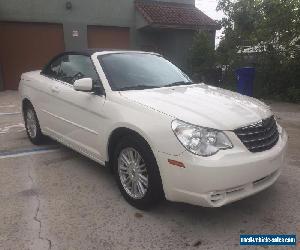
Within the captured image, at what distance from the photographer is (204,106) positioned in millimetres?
3561

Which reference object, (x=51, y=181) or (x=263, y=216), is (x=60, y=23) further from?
(x=263, y=216)

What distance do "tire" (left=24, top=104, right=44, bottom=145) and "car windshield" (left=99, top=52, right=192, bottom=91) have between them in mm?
1976

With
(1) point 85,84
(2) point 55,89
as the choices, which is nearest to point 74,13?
(2) point 55,89

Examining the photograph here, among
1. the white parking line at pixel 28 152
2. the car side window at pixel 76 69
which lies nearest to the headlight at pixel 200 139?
the car side window at pixel 76 69

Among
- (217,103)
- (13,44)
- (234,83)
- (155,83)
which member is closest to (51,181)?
(155,83)

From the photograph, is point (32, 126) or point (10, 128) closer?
point (32, 126)

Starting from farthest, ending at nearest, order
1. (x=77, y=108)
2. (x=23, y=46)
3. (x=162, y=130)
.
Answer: (x=23, y=46) < (x=77, y=108) < (x=162, y=130)

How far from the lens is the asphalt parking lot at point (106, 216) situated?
318 cm

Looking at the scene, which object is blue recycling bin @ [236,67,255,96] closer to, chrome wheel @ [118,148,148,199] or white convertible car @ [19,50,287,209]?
white convertible car @ [19,50,287,209]

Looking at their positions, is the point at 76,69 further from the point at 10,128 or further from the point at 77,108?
Answer: the point at 10,128

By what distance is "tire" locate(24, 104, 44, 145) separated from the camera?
5.82 meters

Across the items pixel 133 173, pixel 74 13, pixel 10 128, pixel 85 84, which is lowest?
pixel 10 128

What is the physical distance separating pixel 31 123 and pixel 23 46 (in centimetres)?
860

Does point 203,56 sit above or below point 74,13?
below
